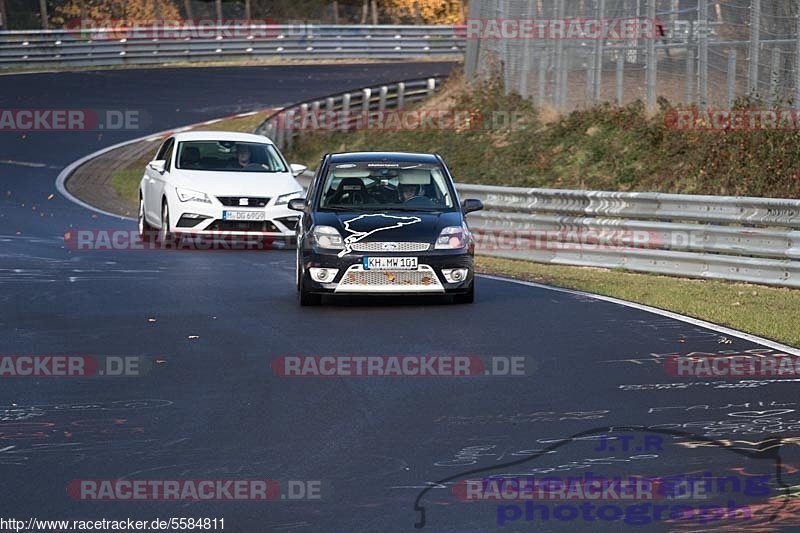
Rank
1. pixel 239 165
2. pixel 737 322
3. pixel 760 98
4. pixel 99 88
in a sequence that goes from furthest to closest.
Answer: pixel 99 88, pixel 760 98, pixel 239 165, pixel 737 322

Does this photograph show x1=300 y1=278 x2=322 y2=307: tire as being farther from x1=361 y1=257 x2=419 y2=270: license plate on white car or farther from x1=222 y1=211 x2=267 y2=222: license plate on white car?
x1=222 y1=211 x2=267 y2=222: license plate on white car

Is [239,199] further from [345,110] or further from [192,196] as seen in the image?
[345,110]

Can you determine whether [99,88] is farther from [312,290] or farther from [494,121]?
[312,290]

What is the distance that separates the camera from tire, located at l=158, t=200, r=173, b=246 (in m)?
21.1

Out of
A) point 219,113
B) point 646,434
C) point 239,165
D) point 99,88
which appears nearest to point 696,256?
point 239,165

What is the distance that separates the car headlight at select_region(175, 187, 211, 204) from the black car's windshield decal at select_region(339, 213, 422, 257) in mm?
6384

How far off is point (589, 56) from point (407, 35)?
2715 cm

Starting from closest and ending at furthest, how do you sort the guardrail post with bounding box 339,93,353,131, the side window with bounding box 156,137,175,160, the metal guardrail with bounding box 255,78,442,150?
1. the side window with bounding box 156,137,175,160
2. the metal guardrail with bounding box 255,78,442,150
3. the guardrail post with bounding box 339,93,353,131

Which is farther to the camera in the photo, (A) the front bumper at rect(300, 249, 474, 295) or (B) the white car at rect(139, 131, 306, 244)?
(B) the white car at rect(139, 131, 306, 244)

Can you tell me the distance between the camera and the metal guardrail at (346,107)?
34188 mm

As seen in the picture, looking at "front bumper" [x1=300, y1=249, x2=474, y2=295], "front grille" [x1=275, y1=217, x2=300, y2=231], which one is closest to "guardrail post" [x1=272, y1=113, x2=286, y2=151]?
"front grille" [x1=275, y1=217, x2=300, y2=231]

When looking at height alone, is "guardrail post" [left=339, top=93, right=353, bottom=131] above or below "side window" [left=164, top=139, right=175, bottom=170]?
below

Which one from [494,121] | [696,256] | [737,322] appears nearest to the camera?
[737,322]

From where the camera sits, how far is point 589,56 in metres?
29.9
